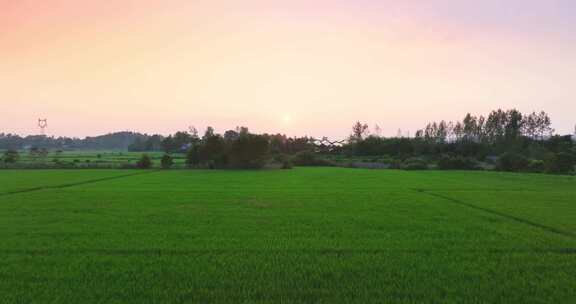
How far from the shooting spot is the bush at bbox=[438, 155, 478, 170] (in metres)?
65.2

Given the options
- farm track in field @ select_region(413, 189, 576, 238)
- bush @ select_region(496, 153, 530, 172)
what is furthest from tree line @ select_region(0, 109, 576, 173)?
farm track in field @ select_region(413, 189, 576, 238)

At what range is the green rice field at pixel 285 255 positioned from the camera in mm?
6668

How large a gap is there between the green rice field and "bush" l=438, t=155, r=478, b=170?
52278 mm

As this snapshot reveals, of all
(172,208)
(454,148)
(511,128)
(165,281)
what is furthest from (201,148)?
(511,128)

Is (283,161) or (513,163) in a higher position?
(513,163)

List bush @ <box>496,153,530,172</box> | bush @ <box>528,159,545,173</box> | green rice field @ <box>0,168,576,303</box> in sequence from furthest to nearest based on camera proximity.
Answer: bush @ <box>496,153,530,172</box>
bush @ <box>528,159,545,173</box>
green rice field @ <box>0,168,576,303</box>

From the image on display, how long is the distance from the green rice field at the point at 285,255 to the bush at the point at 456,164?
52.3m

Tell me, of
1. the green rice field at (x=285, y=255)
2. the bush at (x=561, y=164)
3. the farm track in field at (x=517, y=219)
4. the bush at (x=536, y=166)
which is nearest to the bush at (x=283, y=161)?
the bush at (x=536, y=166)

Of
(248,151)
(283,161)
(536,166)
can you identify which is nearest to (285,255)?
(248,151)

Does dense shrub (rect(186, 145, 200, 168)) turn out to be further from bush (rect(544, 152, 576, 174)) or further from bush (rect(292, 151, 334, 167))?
bush (rect(544, 152, 576, 174))

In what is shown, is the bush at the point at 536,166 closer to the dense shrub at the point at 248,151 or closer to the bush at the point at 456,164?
the bush at the point at 456,164

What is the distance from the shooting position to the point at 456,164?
66.2m

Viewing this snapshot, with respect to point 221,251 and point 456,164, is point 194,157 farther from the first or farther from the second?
point 221,251

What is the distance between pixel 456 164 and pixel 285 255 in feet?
215
